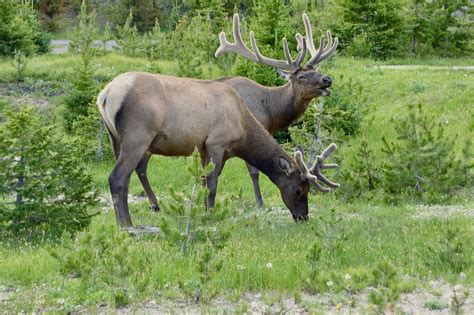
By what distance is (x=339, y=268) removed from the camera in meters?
7.33

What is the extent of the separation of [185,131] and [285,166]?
1511 millimetres

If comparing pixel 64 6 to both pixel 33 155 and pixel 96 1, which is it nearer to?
pixel 96 1

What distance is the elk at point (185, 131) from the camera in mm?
9188

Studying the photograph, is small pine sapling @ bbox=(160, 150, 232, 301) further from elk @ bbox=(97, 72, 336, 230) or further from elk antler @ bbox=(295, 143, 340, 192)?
elk antler @ bbox=(295, 143, 340, 192)

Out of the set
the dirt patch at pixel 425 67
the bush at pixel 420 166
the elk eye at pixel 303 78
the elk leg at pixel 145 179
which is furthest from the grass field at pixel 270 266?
the dirt patch at pixel 425 67

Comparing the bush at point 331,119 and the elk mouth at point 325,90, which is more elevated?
the elk mouth at point 325,90

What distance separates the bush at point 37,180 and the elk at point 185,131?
3.32ft

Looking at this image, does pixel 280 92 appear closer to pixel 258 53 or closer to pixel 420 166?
pixel 258 53

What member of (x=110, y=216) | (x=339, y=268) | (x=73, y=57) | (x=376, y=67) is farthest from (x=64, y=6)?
(x=339, y=268)

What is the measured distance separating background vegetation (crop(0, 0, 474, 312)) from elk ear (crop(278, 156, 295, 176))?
26.6 inches

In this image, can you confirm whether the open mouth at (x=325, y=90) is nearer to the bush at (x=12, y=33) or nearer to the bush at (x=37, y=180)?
the bush at (x=37, y=180)

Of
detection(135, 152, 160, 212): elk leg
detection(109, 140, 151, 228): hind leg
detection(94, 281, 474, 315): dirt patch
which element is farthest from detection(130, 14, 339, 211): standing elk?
detection(94, 281, 474, 315): dirt patch

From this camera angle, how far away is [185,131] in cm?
991

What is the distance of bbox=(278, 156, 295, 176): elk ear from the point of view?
10.5m
